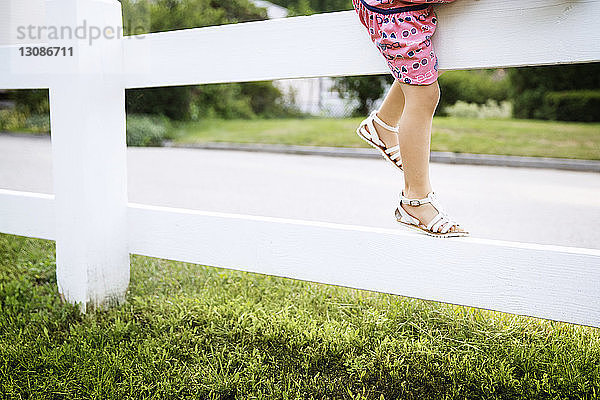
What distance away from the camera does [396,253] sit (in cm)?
188

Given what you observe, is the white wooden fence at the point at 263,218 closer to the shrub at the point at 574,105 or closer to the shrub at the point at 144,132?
the shrub at the point at 144,132

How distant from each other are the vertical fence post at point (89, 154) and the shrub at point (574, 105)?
11.2m

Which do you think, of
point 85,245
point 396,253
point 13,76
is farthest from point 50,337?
point 396,253

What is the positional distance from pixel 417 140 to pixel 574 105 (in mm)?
11114

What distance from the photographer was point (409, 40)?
5.59 feet

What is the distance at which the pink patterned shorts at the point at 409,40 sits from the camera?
170 centimetres

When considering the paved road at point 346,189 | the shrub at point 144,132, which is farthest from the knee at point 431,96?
the shrub at point 144,132

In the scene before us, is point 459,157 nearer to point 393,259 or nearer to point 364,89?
point 364,89

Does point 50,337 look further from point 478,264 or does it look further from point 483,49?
point 483,49

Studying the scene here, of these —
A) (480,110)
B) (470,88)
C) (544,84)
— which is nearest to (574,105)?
(544,84)

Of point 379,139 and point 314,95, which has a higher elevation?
point 379,139

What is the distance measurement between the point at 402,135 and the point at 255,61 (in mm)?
609

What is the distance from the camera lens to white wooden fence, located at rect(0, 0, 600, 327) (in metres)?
1.64

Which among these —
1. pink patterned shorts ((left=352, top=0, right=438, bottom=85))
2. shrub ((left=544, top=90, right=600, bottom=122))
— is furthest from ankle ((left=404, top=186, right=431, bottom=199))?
shrub ((left=544, top=90, right=600, bottom=122))
